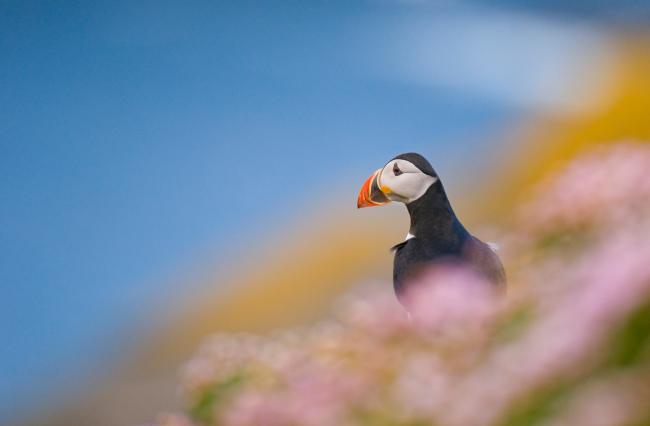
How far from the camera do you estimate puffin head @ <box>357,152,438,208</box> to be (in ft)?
16.8

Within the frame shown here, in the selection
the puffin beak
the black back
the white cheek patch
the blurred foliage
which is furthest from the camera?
the puffin beak

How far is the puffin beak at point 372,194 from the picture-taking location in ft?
17.6

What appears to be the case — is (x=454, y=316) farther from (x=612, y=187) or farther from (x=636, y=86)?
(x=636, y=86)

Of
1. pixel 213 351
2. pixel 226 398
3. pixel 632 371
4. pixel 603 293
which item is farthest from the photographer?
pixel 213 351

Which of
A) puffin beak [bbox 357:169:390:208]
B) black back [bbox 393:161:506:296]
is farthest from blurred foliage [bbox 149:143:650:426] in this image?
puffin beak [bbox 357:169:390:208]

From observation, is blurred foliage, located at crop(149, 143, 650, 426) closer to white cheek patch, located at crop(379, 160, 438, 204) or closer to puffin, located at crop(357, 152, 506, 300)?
puffin, located at crop(357, 152, 506, 300)

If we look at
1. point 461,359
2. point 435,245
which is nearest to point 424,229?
point 435,245

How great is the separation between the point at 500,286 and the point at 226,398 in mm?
1916

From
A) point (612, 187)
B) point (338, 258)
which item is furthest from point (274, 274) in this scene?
point (612, 187)

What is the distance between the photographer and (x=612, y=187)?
6.34 metres

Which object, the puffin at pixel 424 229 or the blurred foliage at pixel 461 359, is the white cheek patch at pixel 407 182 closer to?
the puffin at pixel 424 229

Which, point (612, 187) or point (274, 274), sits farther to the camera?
point (274, 274)

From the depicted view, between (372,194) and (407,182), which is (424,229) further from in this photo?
(372,194)

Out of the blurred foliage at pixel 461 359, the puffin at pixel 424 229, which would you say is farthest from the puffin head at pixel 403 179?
the blurred foliage at pixel 461 359
